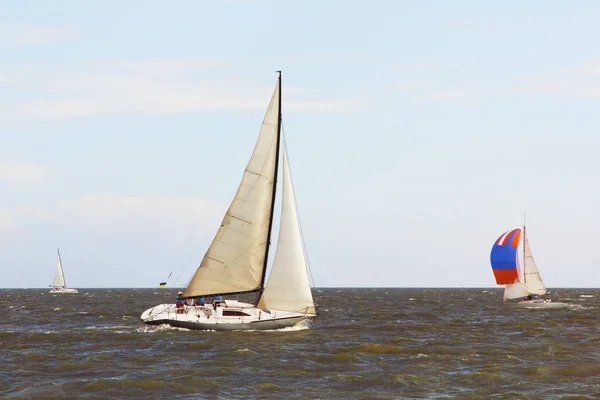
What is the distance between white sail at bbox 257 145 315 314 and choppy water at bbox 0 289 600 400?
196cm

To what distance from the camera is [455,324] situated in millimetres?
62406

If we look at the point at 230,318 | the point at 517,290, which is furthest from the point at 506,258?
the point at 230,318

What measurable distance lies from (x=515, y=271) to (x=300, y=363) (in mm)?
58570

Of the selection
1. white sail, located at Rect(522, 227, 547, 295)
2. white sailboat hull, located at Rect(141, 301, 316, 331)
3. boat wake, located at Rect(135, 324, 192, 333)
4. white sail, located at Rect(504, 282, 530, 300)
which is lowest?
boat wake, located at Rect(135, 324, 192, 333)

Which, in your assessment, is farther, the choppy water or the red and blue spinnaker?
the red and blue spinnaker

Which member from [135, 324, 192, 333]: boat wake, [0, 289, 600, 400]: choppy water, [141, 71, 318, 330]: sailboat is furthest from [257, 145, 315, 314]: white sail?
[135, 324, 192, 333]: boat wake

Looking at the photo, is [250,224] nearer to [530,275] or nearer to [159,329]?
[159,329]

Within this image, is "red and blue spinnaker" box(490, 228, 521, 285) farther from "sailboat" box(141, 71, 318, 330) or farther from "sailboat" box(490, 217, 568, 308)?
"sailboat" box(141, 71, 318, 330)

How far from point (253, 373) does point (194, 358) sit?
5238 millimetres

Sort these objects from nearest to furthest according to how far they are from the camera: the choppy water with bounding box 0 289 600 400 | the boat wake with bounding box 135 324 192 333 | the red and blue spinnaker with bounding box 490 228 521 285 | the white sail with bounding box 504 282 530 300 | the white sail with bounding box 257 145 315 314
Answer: the choppy water with bounding box 0 289 600 400
the white sail with bounding box 257 145 315 314
the boat wake with bounding box 135 324 192 333
the red and blue spinnaker with bounding box 490 228 521 285
the white sail with bounding box 504 282 530 300

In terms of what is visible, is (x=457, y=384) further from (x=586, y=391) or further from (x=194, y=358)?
(x=194, y=358)

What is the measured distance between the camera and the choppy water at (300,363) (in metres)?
29.2

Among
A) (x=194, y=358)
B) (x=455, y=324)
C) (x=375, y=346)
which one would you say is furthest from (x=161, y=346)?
(x=455, y=324)

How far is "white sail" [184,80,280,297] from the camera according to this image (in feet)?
153
